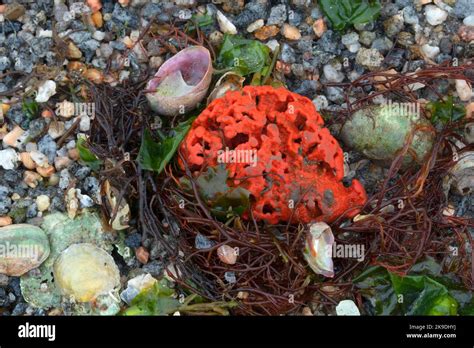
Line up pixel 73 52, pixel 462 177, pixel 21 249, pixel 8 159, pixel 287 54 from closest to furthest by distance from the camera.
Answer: pixel 21 249
pixel 8 159
pixel 462 177
pixel 73 52
pixel 287 54

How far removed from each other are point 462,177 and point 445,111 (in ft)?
1.36

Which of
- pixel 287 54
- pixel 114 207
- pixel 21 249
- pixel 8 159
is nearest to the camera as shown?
pixel 21 249

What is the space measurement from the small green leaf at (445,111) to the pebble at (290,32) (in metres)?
0.88

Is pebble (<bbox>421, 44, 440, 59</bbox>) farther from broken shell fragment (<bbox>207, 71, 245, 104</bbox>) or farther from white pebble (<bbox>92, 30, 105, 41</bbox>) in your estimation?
white pebble (<bbox>92, 30, 105, 41</bbox>)

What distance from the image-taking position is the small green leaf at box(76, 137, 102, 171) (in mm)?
4965

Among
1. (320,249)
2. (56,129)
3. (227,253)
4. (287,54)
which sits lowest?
(227,253)

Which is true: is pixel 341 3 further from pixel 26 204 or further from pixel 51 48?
pixel 26 204

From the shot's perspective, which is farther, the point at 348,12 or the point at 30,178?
the point at 348,12

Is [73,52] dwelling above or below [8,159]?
above

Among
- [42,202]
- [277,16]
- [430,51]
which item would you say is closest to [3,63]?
[42,202]

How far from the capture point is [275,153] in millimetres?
4852

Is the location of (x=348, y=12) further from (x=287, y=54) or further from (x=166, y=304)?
(x=166, y=304)

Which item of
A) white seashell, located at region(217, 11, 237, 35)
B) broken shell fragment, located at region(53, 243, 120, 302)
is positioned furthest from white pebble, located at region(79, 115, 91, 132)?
white seashell, located at region(217, 11, 237, 35)

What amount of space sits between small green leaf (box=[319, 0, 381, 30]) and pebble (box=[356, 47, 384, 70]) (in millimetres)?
177
